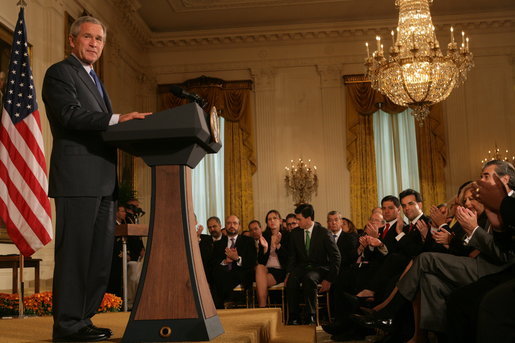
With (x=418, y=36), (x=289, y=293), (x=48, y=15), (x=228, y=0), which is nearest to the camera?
(x=289, y=293)

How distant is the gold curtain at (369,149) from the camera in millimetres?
12367

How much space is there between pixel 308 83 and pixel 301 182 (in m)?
2.27

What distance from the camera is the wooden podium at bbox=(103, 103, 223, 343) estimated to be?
2332mm

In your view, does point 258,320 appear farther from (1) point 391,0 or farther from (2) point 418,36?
(1) point 391,0

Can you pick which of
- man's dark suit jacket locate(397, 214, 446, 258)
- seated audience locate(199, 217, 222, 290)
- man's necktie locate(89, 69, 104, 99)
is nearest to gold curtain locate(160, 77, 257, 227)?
seated audience locate(199, 217, 222, 290)

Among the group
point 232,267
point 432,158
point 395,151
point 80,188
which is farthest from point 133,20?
point 80,188

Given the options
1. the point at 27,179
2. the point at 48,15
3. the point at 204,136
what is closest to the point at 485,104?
the point at 48,15

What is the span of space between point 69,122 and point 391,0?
10711mm

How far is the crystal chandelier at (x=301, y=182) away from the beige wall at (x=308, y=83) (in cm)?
17

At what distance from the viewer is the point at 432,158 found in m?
12.4

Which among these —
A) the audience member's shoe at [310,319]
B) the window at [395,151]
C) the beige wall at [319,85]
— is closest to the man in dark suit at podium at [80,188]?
the audience member's shoe at [310,319]

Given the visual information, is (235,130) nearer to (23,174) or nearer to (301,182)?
(301,182)

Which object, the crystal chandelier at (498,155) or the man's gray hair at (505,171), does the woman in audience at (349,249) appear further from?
the crystal chandelier at (498,155)

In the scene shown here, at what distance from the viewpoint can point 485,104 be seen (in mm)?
12578
